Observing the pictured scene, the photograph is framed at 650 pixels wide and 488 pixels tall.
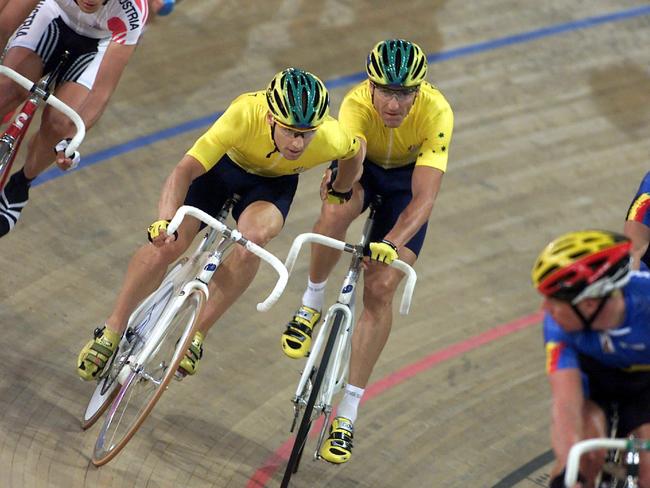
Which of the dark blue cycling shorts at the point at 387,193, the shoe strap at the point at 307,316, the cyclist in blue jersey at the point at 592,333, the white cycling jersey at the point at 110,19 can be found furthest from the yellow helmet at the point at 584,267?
the white cycling jersey at the point at 110,19

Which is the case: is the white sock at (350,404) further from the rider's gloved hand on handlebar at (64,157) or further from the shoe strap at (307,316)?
the rider's gloved hand on handlebar at (64,157)

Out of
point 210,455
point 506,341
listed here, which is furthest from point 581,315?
point 506,341

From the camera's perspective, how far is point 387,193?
17.7ft

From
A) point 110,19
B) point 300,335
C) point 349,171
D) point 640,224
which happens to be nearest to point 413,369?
point 300,335

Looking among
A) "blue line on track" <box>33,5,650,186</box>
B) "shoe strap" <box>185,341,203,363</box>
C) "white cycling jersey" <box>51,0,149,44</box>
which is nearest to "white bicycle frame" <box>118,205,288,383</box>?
"shoe strap" <box>185,341,203,363</box>

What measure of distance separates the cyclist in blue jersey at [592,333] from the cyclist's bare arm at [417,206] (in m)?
1.32

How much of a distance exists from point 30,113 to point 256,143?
42.5 inches

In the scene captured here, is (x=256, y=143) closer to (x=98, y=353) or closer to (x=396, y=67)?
(x=396, y=67)

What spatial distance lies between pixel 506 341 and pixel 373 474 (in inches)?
52.2

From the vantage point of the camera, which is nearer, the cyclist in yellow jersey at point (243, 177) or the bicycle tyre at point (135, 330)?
the cyclist in yellow jersey at point (243, 177)

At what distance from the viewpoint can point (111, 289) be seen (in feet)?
20.6

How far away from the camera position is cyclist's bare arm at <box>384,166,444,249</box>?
4.93 meters

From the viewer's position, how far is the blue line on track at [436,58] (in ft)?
24.0

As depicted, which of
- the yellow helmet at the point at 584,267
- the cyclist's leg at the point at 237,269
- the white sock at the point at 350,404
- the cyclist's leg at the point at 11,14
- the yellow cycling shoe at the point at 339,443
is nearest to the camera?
the yellow helmet at the point at 584,267
